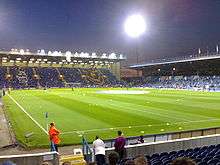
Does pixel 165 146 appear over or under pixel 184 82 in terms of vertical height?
under

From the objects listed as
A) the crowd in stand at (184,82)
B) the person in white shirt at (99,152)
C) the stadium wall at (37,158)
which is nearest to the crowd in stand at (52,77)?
the crowd in stand at (184,82)

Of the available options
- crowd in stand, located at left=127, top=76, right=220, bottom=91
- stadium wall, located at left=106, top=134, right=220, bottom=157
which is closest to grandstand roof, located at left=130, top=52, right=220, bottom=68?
crowd in stand, located at left=127, top=76, right=220, bottom=91

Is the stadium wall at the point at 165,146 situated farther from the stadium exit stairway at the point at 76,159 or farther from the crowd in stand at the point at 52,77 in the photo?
the crowd in stand at the point at 52,77

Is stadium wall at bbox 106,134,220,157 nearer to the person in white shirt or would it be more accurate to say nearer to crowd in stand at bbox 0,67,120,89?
the person in white shirt

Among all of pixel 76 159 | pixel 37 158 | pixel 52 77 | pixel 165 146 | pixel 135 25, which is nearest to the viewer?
pixel 76 159

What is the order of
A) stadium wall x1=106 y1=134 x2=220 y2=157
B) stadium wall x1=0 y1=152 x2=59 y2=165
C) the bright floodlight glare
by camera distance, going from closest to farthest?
stadium wall x1=0 y1=152 x2=59 y2=165 < stadium wall x1=106 y1=134 x2=220 y2=157 < the bright floodlight glare

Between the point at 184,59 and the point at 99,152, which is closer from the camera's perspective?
the point at 99,152

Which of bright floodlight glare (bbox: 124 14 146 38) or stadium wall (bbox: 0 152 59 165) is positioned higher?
bright floodlight glare (bbox: 124 14 146 38)

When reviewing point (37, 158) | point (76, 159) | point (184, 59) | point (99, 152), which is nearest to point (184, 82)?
point (184, 59)

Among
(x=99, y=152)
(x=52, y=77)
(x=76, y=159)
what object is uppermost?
(x=52, y=77)

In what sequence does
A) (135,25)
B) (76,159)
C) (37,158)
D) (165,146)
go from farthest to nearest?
(135,25) < (165,146) < (37,158) < (76,159)

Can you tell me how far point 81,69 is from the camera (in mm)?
132375

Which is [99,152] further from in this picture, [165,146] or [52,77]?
[52,77]

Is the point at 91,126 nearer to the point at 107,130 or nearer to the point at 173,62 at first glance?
the point at 107,130
